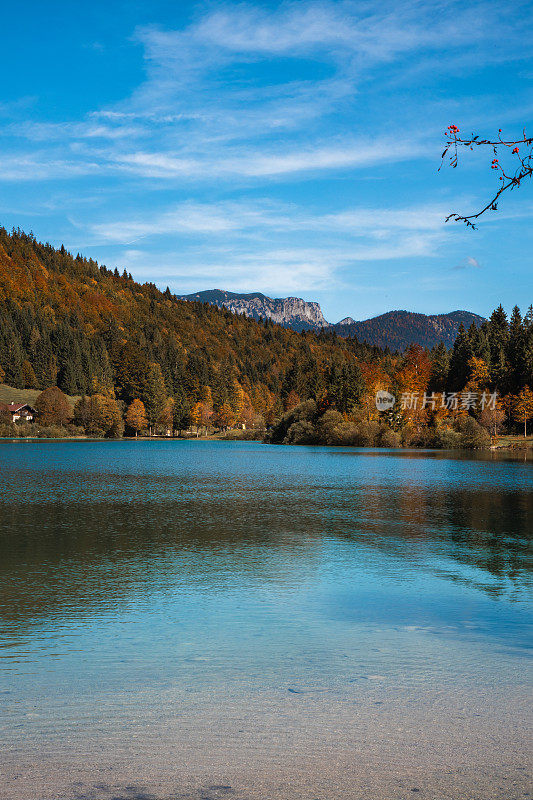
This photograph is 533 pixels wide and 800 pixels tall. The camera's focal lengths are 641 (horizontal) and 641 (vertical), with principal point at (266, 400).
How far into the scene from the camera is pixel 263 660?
34.4 ft

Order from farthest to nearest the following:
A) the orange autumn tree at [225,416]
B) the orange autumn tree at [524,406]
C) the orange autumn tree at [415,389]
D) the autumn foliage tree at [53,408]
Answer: the orange autumn tree at [225,416]
the autumn foliage tree at [53,408]
the orange autumn tree at [524,406]
the orange autumn tree at [415,389]

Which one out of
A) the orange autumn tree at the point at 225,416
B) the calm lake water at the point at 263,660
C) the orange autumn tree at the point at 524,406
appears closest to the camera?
the calm lake water at the point at 263,660

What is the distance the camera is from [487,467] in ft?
210

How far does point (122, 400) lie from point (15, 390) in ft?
100

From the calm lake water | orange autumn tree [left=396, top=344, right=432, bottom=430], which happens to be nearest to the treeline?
orange autumn tree [left=396, top=344, right=432, bottom=430]

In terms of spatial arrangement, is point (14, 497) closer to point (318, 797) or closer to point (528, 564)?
point (528, 564)

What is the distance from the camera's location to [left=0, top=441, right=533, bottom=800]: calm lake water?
263 inches

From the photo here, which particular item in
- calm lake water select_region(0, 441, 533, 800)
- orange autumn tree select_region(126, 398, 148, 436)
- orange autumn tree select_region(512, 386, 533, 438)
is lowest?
calm lake water select_region(0, 441, 533, 800)

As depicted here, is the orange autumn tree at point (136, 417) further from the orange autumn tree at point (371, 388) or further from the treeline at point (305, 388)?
the orange autumn tree at point (371, 388)

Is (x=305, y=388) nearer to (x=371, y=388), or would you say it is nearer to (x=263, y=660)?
(x=371, y=388)

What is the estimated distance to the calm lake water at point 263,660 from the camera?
6.68 m

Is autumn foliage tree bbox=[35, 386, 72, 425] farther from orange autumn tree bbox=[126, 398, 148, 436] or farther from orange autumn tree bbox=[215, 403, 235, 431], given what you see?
orange autumn tree bbox=[215, 403, 235, 431]

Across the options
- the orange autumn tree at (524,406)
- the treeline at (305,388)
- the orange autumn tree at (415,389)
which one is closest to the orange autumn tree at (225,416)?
the treeline at (305,388)

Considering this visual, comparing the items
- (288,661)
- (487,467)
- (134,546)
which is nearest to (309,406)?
(487,467)
